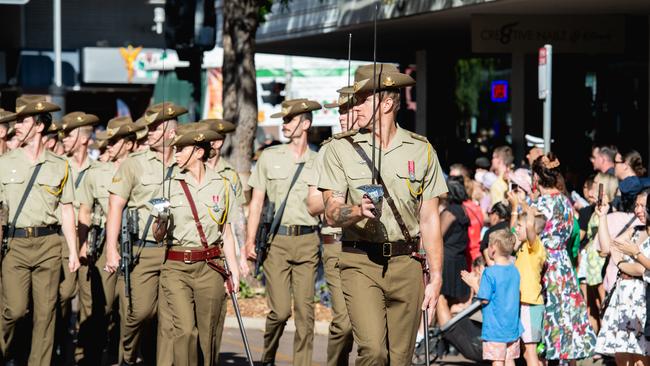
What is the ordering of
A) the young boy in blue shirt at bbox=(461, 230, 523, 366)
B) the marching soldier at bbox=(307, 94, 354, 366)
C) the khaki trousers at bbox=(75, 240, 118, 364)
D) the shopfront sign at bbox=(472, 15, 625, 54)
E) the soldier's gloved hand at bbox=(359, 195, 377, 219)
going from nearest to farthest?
1. the soldier's gloved hand at bbox=(359, 195, 377, 219)
2. the marching soldier at bbox=(307, 94, 354, 366)
3. the young boy in blue shirt at bbox=(461, 230, 523, 366)
4. the khaki trousers at bbox=(75, 240, 118, 364)
5. the shopfront sign at bbox=(472, 15, 625, 54)

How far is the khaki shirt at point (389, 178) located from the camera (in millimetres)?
Result: 8102

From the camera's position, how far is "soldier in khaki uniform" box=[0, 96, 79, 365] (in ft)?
36.8

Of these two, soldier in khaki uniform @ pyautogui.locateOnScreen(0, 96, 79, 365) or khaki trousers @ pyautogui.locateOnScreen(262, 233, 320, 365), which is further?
khaki trousers @ pyautogui.locateOnScreen(262, 233, 320, 365)

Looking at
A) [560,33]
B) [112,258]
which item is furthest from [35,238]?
[560,33]

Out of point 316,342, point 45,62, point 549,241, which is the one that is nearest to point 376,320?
point 549,241

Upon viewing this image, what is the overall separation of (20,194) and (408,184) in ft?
14.0

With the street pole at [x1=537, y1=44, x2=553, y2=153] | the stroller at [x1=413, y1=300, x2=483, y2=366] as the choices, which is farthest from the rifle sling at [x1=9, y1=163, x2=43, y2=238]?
the street pole at [x1=537, y1=44, x2=553, y2=153]

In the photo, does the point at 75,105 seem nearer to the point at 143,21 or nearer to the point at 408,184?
the point at 143,21

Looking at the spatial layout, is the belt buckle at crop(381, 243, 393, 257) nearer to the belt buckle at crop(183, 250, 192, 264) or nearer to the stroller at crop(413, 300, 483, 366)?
the belt buckle at crop(183, 250, 192, 264)

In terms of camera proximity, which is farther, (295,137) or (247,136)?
(247,136)

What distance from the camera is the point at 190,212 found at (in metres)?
10.2

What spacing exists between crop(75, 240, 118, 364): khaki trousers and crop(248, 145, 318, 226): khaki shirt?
152cm

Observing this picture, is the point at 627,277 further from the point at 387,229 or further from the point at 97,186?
the point at 97,186

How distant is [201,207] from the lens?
10.2 meters
